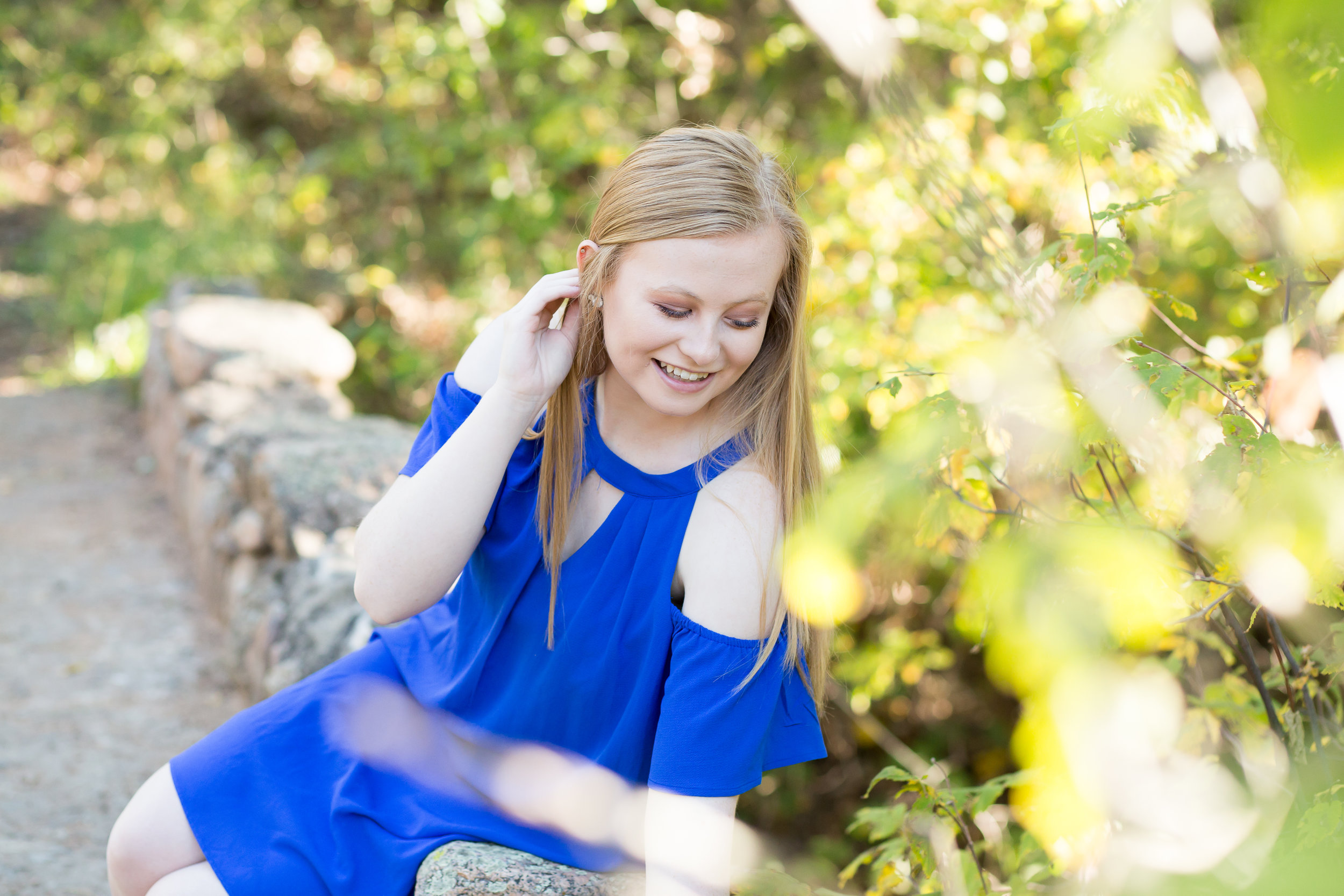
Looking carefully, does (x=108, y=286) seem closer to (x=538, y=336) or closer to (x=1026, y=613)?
(x=538, y=336)

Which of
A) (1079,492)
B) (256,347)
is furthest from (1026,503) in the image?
(256,347)

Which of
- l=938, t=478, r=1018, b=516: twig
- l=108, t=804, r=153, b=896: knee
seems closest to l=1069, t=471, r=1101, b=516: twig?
l=938, t=478, r=1018, b=516: twig

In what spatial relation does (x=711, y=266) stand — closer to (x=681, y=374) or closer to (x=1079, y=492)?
(x=681, y=374)

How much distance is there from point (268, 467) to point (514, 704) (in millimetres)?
2128

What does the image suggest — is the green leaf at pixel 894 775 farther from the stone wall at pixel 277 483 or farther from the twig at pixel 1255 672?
the twig at pixel 1255 672

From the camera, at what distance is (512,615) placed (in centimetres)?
158

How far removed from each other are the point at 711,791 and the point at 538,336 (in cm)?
68

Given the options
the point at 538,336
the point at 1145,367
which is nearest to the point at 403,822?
the point at 538,336

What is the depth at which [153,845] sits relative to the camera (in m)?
Answer: 1.62

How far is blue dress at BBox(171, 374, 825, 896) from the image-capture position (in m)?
1.51

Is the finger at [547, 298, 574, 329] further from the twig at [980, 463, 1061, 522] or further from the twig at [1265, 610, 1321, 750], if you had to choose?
the twig at [1265, 610, 1321, 750]

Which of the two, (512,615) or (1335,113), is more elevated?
(1335,113)

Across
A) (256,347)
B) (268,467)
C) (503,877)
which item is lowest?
(256,347)

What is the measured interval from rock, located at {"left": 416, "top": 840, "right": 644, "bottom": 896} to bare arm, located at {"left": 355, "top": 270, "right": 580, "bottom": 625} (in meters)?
0.37
